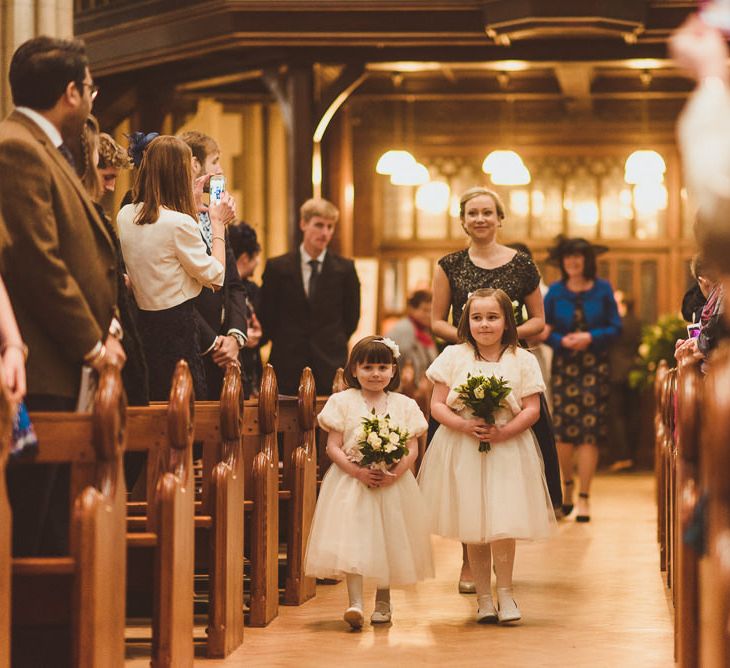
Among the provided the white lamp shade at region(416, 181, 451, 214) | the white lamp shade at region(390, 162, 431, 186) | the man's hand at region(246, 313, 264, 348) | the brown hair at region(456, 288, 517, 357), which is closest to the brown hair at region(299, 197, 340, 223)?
the man's hand at region(246, 313, 264, 348)

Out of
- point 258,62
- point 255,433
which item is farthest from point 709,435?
point 258,62

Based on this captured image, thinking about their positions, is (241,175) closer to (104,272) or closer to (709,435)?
(104,272)

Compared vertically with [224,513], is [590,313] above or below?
above

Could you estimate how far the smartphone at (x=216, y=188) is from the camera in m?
6.66

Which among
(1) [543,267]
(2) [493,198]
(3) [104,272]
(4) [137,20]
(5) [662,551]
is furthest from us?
(1) [543,267]

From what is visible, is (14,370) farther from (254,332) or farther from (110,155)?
(254,332)

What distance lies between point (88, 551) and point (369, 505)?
88.2 inches

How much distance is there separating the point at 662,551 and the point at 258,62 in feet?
21.7

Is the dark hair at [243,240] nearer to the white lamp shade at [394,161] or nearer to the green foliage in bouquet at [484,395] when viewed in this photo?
the green foliage in bouquet at [484,395]

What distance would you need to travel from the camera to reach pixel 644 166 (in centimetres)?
1524

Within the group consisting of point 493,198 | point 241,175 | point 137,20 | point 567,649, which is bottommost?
point 567,649

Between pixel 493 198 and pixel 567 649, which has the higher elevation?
pixel 493 198

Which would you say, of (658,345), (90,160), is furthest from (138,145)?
(658,345)

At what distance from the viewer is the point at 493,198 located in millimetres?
7398
